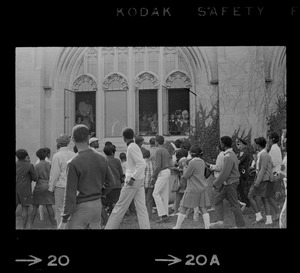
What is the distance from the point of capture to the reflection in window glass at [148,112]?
11.6 metres

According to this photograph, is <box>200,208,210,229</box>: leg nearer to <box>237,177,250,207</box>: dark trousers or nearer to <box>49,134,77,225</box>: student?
<box>237,177,250,207</box>: dark trousers

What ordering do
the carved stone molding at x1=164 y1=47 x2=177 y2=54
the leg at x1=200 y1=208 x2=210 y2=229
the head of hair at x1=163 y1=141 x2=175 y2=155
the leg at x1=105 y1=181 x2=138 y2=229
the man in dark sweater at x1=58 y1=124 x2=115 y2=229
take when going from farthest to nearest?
the carved stone molding at x1=164 y1=47 x2=177 y2=54, the head of hair at x1=163 y1=141 x2=175 y2=155, the leg at x1=200 y1=208 x2=210 y2=229, the leg at x1=105 y1=181 x2=138 y2=229, the man in dark sweater at x1=58 y1=124 x2=115 y2=229

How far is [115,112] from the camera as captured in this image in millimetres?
12969

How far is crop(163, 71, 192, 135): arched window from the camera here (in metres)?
11.9

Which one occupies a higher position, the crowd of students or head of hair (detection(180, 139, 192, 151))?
head of hair (detection(180, 139, 192, 151))

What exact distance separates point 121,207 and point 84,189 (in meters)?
1.44

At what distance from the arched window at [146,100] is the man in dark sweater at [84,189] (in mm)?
5584

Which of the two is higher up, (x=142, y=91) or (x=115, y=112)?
(x=142, y=91)

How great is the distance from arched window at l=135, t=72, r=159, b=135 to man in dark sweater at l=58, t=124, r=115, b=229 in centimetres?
558

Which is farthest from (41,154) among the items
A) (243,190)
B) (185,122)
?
(185,122)

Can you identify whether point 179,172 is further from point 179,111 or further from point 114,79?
point 114,79

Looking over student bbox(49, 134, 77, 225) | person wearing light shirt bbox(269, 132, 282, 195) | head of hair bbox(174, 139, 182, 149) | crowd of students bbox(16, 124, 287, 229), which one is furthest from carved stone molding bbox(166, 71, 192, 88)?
student bbox(49, 134, 77, 225)

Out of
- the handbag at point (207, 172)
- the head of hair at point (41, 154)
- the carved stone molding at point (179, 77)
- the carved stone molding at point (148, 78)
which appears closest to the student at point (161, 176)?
the handbag at point (207, 172)
